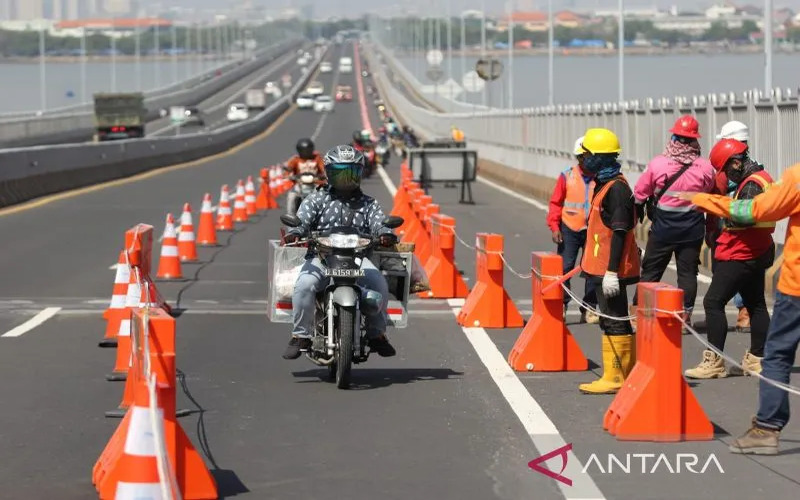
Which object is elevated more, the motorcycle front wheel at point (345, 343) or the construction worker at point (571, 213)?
the construction worker at point (571, 213)

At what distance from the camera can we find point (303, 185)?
2602cm

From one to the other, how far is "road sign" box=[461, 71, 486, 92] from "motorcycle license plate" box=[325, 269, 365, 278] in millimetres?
85431

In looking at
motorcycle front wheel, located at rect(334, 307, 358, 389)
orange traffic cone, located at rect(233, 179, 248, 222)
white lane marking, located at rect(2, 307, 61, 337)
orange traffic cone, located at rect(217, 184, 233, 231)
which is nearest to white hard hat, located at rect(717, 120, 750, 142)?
motorcycle front wheel, located at rect(334, 307, 358, 389)

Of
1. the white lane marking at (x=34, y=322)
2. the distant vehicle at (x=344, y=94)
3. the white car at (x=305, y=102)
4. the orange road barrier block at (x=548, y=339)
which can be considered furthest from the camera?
the distant vehicle at (x=344, y=94)

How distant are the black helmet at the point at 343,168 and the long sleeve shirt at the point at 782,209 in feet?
12.1

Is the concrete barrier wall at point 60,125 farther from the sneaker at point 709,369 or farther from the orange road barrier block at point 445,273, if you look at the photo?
the sneaker at point 709,369

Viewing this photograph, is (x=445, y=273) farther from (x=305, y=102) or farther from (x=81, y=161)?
(x=305, y=102)

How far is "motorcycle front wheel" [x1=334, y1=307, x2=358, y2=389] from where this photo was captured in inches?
464

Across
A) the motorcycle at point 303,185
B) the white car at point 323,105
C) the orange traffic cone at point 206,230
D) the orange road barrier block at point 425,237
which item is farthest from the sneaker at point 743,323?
the white car at point 323,105

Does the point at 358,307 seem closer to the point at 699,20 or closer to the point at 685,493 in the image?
the point at 685,493

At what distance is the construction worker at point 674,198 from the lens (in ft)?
45.3

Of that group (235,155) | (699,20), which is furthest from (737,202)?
(235,155)

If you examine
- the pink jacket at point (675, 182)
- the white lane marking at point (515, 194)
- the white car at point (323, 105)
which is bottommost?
the white lane marking at point (515, 194)

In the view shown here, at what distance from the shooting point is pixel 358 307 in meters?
12.1
